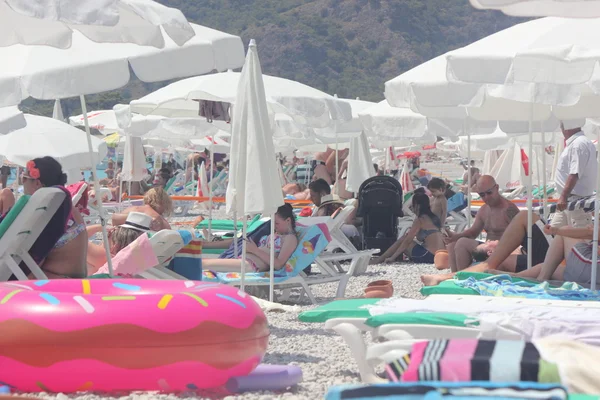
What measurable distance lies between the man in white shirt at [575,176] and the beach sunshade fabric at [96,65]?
111 inches

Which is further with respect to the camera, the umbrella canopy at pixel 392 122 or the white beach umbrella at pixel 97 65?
the umbrella canopy at pixel 392 122

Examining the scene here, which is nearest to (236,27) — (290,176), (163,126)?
(290,176)

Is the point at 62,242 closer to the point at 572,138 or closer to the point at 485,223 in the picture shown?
the point at 572,138

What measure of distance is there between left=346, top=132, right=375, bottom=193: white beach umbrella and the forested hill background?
66319 millimetres

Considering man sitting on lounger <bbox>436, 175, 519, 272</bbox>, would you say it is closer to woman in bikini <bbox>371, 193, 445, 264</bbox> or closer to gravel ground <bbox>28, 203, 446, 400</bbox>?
gravel ground <bbox>28, 203, 446, 400</bbox>

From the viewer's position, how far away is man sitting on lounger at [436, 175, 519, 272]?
872cm

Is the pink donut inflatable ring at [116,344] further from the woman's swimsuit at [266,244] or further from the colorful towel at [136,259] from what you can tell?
the woman's swimsuit at [266,244]

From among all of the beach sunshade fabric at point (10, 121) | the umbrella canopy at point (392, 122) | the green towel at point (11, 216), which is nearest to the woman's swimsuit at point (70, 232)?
the green towel at point (11, 216)

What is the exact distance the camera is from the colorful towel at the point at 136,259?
674 centimetres

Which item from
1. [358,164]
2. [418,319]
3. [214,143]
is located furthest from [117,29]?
[214,143]

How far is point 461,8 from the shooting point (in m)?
97.4

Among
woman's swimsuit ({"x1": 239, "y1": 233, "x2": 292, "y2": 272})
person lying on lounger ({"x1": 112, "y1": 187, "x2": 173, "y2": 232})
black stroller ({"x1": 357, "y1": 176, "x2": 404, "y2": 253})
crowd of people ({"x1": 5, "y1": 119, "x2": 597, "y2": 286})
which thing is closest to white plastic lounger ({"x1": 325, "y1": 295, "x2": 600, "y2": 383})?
crowd of people ({"x1": 5, "y1": 119, "x2": 597, "y2": 286})

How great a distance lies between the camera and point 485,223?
29.7 ft

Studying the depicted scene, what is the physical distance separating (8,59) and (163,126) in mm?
7861
